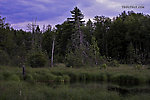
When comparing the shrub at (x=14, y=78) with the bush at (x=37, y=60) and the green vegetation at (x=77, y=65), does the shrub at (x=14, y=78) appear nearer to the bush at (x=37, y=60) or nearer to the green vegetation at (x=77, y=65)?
the green vegetation at (x=77, y=65)

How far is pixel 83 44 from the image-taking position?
2761 centimetres

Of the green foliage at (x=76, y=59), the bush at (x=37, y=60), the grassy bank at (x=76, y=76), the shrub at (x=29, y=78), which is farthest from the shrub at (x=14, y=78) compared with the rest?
the green foliage at (x=76, y=59)

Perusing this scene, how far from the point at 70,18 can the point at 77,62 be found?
62.3 feet

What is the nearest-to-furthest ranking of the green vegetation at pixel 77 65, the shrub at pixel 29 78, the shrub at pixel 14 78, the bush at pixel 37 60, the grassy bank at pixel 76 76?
the green vegetation at pixel 77 65 → the shrub at pixel 14 78 → the shrub at pixel 29 78 → the grassy bank at pixel 76 76 → the bush at pixel 37 60

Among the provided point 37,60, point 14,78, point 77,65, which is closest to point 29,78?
point 14,78

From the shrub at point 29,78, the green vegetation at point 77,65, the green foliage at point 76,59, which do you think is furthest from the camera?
the green foliage at point 76,59

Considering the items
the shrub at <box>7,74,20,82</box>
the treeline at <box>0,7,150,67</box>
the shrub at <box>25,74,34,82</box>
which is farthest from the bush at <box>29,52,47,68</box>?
the shrub at <box>7,74,20,82</box>

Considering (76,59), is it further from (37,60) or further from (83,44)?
(37,60)

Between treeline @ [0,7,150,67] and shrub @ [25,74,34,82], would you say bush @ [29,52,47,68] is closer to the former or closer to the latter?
treeline @ [0,7,150,67]

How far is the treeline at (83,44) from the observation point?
26469 millimetres

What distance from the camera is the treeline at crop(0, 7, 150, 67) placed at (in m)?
26.5

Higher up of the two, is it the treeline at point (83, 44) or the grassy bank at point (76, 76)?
the treeline at point (83, 44)

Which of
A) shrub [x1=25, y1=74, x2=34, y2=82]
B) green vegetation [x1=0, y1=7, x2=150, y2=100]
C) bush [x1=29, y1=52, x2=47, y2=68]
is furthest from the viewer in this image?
bush [x1=29, y1=52, x2=47, y2=68]

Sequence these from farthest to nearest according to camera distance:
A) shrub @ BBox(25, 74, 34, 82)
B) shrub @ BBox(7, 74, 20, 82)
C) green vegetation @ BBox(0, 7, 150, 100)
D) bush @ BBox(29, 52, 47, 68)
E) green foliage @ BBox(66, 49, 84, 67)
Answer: green foliage @ BBox(66, 49, 84, 67) < bush @ BBox(29, 52, 47, 68) < shrub @ BBox(25, 74, 34, 82) < shrub @ BBox(7, 74, 20, 82) < green vegetation @ BBox(0, 7, 150, 100)
